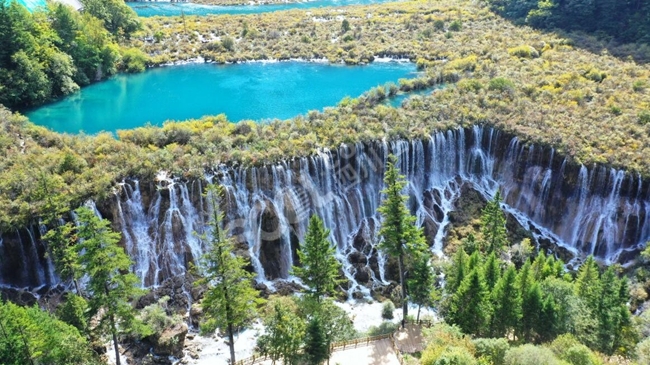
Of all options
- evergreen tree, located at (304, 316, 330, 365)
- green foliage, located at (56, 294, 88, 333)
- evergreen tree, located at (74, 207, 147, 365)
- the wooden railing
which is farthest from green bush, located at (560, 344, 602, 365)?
green foliage, located at (56, 294, 88, 333)

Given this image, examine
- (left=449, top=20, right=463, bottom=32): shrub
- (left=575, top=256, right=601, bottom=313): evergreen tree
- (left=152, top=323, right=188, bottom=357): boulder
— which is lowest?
(left=152, top=323, right=188, bottom=357): boulder

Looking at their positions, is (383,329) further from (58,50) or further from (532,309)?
(58,50)

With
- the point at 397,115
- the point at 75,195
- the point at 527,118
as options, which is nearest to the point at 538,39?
the point at 527,118

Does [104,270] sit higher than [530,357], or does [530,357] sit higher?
[104,270]

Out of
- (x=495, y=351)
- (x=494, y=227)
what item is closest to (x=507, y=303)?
(x=495, y=351)

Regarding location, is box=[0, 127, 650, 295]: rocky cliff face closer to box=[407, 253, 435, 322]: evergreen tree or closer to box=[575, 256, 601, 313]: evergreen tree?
box=[407, 253, 435, 322]: evergreen tree

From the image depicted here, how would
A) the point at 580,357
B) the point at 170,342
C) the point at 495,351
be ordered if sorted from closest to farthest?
1. the point at 580,357
2. the point at 495,351
3. the point at 170,342

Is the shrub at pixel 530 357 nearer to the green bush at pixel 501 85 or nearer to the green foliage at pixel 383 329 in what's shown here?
the green foliage at pixel 383 329
